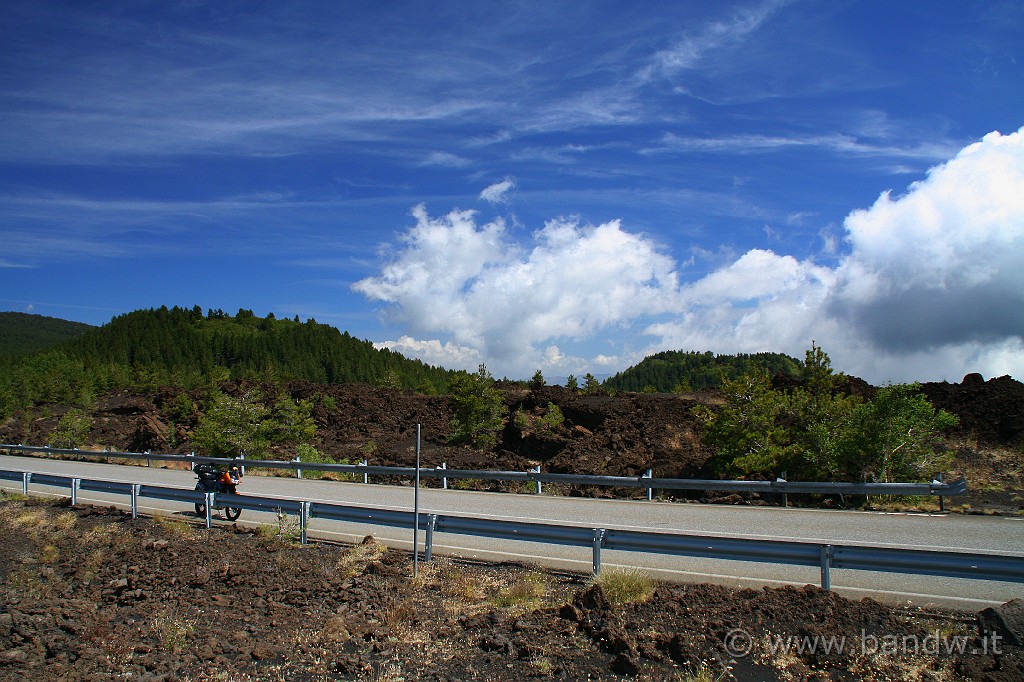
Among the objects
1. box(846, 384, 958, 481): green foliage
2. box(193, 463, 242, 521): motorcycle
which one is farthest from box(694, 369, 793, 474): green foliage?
box(193, 463, 242, 521): motorcycle

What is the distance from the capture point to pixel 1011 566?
739 centimetres

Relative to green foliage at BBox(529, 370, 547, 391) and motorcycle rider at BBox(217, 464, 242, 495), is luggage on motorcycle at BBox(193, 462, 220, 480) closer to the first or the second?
motorcycle rider at BBox(217, 464, 242, 495)

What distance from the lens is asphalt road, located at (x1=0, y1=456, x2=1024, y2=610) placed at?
9.05m

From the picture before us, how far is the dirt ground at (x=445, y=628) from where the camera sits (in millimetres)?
6480

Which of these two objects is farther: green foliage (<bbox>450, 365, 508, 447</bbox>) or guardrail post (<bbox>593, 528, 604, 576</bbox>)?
green foliage (<bbox>450, 365, 508, 447</bbox>)

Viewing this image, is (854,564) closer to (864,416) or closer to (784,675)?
(784,675)

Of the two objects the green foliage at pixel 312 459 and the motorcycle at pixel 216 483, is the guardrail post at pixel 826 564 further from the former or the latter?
the green foliage at pixel 312 459

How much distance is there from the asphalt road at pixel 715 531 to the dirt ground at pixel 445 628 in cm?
119

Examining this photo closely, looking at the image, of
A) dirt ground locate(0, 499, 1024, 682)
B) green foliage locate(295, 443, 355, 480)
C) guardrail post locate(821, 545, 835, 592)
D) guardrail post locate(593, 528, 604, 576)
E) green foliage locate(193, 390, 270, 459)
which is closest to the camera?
dirt ground locate(0, 499, 1024, 682)

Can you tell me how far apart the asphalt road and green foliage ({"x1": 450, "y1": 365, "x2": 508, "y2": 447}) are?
10890 mm

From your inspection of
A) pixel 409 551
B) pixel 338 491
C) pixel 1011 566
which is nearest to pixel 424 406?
pixel 338 491

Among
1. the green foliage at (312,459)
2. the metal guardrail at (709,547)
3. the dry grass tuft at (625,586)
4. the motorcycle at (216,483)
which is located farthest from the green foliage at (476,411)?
the dry grass tuft at (625,586)

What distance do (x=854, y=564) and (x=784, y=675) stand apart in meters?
2.70

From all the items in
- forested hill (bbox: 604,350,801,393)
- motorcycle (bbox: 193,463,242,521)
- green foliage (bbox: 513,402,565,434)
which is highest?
forested hill (bbox: 604,350,801,393)
